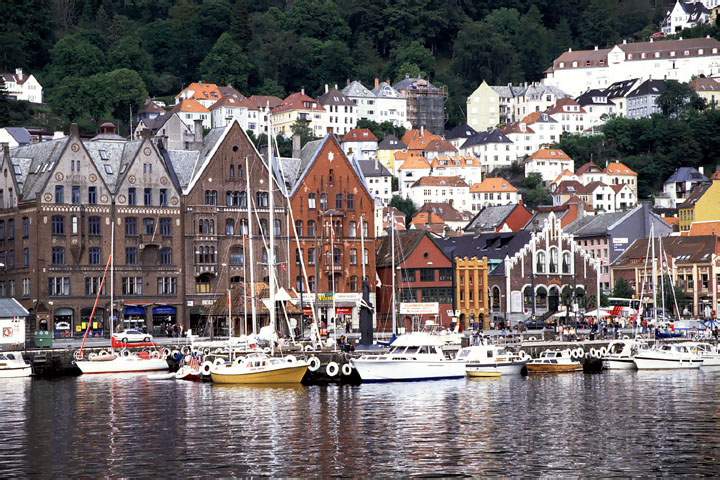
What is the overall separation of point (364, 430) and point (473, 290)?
73218 mm

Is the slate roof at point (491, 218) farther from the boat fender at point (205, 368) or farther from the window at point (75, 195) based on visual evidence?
the boat fender at point (205, 368)

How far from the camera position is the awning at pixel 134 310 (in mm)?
120312

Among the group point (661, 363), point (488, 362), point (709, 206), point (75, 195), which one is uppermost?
point (709, 206)

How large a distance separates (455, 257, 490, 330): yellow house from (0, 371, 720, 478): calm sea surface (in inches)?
1801

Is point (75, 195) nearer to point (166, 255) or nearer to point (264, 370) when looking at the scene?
point (166, 255)

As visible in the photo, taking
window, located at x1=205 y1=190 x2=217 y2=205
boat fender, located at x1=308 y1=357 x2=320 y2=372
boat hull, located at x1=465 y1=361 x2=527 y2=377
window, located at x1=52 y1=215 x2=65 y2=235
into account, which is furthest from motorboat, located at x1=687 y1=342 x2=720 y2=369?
window, located at x1=52 y1=215 x2=65 y2=235

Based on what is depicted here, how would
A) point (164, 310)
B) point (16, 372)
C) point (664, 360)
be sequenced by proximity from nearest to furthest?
point (16, 372)
point (664, 360)
point (164, 310)

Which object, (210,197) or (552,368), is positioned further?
(210,197)

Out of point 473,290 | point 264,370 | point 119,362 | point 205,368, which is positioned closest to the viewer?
point 264,370

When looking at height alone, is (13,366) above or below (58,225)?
below

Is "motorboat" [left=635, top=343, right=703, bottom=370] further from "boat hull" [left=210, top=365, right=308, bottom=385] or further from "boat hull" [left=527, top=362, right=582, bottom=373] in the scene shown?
"boat hull" [left=210, top=365, right=308, bottom=385]

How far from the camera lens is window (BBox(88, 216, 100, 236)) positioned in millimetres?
119438

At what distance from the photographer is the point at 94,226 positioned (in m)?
120

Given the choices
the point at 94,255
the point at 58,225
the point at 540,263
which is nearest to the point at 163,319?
the point at 94,255
